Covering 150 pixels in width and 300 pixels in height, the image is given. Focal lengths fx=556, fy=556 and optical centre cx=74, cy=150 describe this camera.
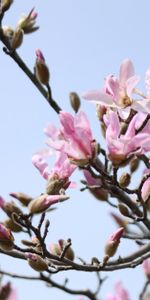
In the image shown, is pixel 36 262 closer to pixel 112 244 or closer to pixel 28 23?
pixel 112 244

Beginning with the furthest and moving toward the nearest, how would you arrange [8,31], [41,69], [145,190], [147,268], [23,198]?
[147,268]
[8,31]
[41,69]
[145,190]
[23,198]

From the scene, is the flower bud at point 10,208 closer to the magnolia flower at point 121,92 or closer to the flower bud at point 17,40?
the magnolia flower at point 121,92

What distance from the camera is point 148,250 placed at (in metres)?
2.09

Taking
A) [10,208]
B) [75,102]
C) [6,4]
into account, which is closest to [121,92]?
[75,102]

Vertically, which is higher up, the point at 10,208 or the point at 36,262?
the point at 10,208

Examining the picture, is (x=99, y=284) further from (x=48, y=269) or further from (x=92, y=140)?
Result: (x=92, y=140)

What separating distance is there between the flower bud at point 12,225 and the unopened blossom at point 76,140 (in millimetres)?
262

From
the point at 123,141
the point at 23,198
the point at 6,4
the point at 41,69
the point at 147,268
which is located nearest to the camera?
the point at 123,141

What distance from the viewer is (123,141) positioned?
158cm

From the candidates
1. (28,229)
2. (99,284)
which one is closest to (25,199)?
(28,229)

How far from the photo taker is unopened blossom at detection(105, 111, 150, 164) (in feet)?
5.16

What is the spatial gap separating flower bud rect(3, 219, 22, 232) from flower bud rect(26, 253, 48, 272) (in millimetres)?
86

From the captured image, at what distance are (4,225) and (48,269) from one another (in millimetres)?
189

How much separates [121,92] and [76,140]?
0.28 meters
